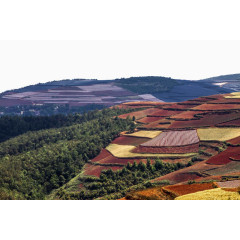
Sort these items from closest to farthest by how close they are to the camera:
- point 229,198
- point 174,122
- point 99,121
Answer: point 229,198 → point 174,122 → point 99,121

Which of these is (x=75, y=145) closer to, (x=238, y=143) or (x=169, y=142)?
(x=169, y=142)

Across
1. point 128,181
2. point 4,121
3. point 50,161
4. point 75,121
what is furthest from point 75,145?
point 4,121

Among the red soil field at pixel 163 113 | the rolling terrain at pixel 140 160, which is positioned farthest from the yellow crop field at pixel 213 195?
the red soil field at pixel 163 113

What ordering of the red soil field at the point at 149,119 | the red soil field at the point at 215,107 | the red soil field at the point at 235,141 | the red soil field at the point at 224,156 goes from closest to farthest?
the red soil field at the point at 224,156, the red soil field at the point at 235,141, the red soil field at the point at 215,107, the red soil field at the point at 149,119

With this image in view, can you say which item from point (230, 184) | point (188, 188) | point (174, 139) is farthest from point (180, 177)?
point (174, 139)

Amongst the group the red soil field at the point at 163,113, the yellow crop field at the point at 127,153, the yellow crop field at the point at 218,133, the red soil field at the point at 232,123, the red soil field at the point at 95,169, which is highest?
the red soil field at the point at 163,113

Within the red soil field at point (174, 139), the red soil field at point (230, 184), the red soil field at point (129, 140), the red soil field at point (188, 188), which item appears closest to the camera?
the red soil field at point (188, 188)

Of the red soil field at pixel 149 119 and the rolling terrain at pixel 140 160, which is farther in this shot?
the red soil field at pixel 149 119

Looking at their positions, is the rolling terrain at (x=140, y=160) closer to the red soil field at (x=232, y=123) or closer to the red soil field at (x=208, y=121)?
the red soil field at (x=208, y=121)

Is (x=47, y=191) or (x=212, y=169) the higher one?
(x=212, y=169)
